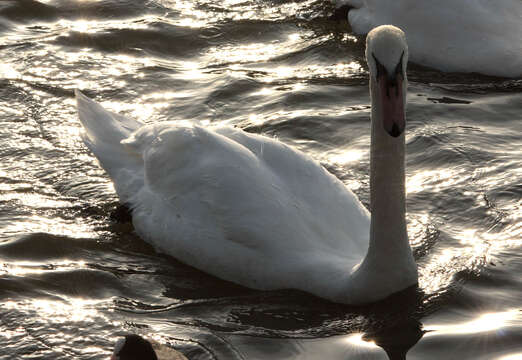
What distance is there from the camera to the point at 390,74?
6.45 meters

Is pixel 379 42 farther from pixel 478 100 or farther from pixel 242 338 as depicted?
pixel 478 100

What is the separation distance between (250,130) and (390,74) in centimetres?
370

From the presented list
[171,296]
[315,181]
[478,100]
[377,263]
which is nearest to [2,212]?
[171,296]

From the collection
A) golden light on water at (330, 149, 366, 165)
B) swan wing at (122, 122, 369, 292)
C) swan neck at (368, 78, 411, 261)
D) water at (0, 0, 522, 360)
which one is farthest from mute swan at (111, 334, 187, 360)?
golden light on water at (330, 149, 366, 165)

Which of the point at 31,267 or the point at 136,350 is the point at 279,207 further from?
the point at 136,350

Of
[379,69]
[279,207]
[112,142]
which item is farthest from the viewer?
[112,142]

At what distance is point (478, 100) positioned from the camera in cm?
1073

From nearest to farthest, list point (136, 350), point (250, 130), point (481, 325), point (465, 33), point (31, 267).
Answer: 1. point (136, 350)
2. point (481, 325)
3. point (31, 267)
4. point (250, 130)
5. point (465, 33)

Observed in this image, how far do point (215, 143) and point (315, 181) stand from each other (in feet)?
2.40

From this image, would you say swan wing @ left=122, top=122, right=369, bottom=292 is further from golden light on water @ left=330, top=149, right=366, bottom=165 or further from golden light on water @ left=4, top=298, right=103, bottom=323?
golden light on water @ left=330, top=149, right=366, bottom=165

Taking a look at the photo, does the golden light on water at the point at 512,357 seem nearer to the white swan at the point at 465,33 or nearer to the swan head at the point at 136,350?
the swan head at the point at 136,350

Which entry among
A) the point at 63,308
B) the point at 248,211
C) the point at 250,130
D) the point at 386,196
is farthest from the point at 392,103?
the point at 250,130

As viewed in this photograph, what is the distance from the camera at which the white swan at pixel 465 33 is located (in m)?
11.2

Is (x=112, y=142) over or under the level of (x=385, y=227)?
over
